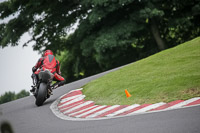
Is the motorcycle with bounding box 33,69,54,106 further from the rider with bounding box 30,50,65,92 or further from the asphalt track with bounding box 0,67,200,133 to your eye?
the asphalt track with bounding box 0,67,200,133

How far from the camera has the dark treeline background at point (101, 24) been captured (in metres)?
24.2

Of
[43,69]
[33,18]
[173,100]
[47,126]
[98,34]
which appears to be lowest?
[173,100]

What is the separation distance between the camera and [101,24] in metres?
27.2

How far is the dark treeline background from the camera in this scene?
79.6 feet

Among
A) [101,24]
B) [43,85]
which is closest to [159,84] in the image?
[43,85]

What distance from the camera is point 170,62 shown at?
1331 cm

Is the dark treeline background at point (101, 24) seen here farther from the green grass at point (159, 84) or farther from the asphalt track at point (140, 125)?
the asphalt track at point (140, 125)

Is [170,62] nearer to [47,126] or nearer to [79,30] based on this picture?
[47,126]

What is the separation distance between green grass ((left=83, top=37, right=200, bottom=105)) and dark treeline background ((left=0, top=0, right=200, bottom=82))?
10287 millimetres

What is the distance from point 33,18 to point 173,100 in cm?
2208

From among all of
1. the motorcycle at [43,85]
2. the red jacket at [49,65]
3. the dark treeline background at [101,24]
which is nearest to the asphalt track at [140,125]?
the motorcycle at [43,85]

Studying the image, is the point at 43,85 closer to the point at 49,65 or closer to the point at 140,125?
the point at 49,65

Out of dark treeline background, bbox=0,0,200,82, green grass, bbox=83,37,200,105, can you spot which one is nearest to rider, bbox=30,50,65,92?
green grass, bbox=83,37,200,105

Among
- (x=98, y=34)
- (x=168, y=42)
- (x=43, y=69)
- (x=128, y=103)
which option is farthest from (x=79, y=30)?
(x=128, y=103)
